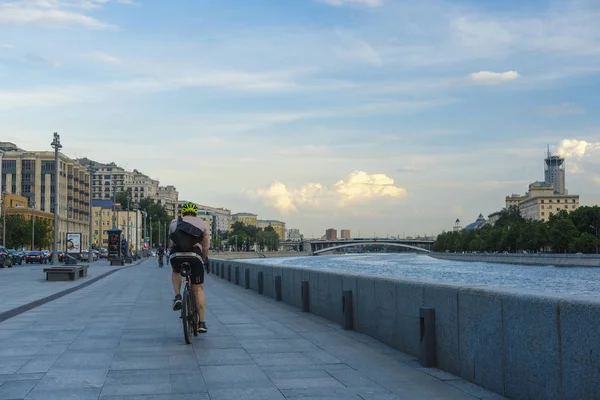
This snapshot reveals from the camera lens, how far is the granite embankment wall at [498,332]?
571cm

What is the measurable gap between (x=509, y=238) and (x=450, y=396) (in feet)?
492

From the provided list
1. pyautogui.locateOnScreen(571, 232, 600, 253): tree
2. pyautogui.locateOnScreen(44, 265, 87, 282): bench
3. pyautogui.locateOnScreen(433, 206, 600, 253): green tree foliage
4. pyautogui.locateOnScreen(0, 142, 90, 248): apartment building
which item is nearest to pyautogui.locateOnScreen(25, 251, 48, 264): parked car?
pyautogui.locateOnScreen(44, 265, 87, 282): bench

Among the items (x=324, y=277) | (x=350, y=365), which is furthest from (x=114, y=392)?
(x=324, y=277)

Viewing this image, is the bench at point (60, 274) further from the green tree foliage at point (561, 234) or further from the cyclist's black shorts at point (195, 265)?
the green tree foliage at point (561, 234)

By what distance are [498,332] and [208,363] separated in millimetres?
3562

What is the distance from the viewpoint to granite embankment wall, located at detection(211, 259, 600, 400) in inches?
225

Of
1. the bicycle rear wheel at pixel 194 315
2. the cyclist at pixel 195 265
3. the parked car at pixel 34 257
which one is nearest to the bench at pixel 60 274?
the bicycle rear wheel at pixel 194 315

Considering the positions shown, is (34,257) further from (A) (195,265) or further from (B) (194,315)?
(A) (195,265)

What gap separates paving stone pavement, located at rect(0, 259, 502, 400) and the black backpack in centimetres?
137

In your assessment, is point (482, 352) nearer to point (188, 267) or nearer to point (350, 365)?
point (350, 365)

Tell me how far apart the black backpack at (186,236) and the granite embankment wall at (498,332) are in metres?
2.68

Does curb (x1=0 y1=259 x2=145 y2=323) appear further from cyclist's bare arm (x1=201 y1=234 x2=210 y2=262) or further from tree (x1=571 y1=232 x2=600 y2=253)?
tree (x1=571 y1=232 x2=600 y2=253)

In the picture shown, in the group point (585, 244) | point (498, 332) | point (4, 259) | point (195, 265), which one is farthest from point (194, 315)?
point (585, 244)

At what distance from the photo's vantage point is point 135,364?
9.00m
